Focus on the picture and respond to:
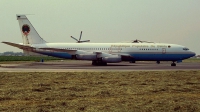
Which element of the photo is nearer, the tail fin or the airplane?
the airplane

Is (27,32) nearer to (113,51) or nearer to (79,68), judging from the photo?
(113,51)

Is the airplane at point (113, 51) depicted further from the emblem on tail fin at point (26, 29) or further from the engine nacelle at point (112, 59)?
the emblem on tail fin at point (26, 29)

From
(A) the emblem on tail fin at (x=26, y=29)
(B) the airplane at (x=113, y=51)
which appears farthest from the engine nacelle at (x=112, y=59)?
(A) the emblem on tail fin at (x=26, y=29)

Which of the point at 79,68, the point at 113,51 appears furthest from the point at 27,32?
A: the point at 79,68

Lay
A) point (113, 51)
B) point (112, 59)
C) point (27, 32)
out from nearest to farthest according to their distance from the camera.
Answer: point (112, 59)
point (113, 51)
point (27, 32)

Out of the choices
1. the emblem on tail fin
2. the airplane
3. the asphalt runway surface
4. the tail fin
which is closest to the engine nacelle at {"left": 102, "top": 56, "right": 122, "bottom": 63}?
the airplane

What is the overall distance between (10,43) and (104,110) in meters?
37.0

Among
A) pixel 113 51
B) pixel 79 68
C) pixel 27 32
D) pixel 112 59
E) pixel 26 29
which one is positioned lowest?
pixel 79 68

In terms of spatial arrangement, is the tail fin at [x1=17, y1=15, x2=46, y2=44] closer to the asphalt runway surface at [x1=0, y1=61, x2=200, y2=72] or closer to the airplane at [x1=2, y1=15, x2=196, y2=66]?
the airplane at [x1=2, y1=15, x2=196, y2=66]

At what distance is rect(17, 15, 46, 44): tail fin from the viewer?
47.3 m

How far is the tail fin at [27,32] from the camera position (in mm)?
47344

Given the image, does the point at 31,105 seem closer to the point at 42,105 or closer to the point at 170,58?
the point at 42,105

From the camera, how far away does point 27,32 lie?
47344 mm

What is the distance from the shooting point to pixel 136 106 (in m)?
9.91
